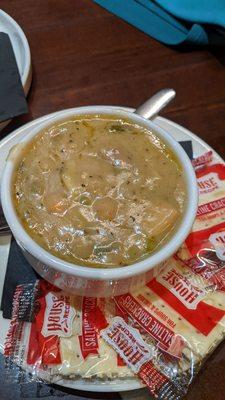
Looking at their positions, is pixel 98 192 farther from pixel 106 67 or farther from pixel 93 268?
pixel 106 67

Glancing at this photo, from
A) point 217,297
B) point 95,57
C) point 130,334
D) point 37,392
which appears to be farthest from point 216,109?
point 37,392

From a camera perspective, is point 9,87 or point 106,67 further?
point 106,67

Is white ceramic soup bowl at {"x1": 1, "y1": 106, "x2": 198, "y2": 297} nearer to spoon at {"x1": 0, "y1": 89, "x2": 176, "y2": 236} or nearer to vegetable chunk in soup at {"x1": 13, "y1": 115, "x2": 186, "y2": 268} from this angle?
vegetable chunk in soup at {"x1": 13, "y1": 115, "x2": 186, "y2": 268}

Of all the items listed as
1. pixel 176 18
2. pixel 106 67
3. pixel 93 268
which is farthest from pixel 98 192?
pixel 176 18

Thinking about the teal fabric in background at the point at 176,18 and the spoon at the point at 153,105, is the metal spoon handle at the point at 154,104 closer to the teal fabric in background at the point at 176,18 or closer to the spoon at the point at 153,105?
the spoon at the point at 153,105

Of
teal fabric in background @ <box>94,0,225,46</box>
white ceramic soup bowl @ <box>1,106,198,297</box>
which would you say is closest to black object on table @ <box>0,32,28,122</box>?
white ceramic soup bowl @ <box>1,106,198,297</box>
